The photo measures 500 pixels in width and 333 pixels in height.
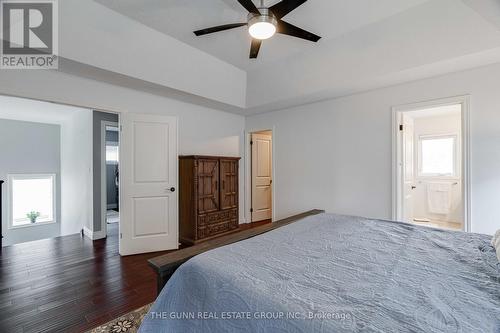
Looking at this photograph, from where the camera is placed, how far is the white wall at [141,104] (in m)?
2.54

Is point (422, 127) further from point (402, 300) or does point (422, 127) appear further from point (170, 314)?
point (170, 314)

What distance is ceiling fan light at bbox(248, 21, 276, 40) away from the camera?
6.88 feet

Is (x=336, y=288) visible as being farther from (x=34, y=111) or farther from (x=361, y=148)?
(x=34, y=111)

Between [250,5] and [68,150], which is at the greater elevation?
[250,5]

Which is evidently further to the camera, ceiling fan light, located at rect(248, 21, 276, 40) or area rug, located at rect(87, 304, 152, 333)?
ceiling fan light, located at rect(248, 21, 276, 40)

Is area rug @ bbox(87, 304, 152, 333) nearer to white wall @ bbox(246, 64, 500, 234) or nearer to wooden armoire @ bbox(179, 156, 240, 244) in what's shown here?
wooden armoire @ bbox(179, 156, 240, 244)

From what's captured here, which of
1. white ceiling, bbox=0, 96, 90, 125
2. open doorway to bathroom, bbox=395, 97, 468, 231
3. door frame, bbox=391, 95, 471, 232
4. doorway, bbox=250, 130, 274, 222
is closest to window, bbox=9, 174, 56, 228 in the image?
white ceiling, bbox=0, 96, 90, 125

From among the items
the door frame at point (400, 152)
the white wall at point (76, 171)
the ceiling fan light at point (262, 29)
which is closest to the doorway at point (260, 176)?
the door frame at point (400, 152)

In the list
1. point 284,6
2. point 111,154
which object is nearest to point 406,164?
point 284,6

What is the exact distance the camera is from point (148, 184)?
11.3ft

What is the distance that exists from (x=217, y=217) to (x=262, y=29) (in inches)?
113

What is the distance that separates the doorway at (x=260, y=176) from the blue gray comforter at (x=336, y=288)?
361 centimetres

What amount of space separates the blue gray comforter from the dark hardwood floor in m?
1.29

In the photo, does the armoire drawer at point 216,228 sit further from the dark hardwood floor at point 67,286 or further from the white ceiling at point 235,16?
the white ceiling at point 235,16
